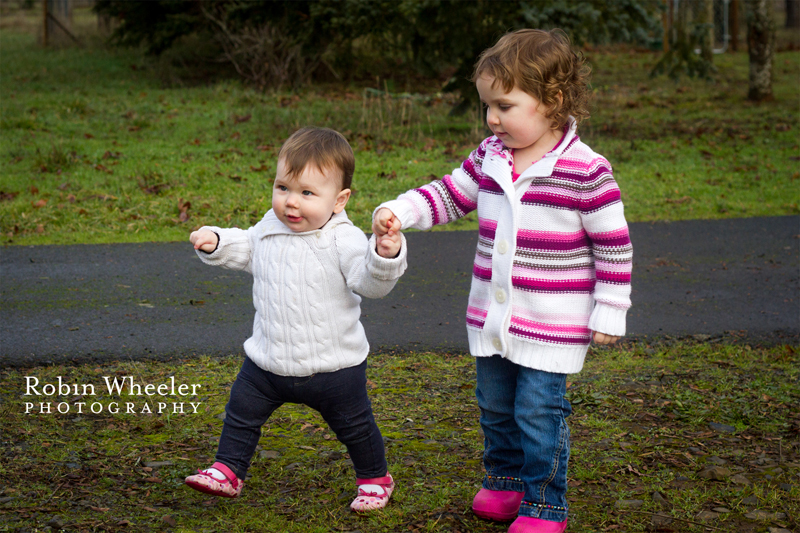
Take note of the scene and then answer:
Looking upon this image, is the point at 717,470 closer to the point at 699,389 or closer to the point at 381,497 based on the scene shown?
the point at 699,389

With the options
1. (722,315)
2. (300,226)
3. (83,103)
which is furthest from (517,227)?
(83,103)

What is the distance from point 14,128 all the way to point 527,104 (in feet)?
34.0

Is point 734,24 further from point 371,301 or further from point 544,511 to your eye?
point 544,511

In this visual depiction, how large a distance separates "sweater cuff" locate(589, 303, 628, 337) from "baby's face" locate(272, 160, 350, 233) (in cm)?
96

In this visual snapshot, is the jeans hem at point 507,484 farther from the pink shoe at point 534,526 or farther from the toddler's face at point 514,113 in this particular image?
the toddler's face at point 514,113

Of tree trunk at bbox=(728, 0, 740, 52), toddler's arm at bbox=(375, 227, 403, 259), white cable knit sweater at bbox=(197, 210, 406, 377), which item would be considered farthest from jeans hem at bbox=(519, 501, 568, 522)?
tree trunk at bbox=(728, 0, 740, 52)

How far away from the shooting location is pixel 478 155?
2814 millimetres

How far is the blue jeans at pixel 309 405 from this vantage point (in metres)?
2.76

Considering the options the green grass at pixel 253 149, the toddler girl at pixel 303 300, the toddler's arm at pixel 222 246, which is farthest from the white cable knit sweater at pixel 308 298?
the green grass at pixel 253 149

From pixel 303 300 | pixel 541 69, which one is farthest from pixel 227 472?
pixel 541 69

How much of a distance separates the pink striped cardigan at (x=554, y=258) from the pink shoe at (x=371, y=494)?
660mm

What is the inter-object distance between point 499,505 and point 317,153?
1398mm

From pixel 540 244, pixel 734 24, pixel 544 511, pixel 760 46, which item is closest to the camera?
pixel 540 244

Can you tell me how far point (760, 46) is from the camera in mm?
14453
